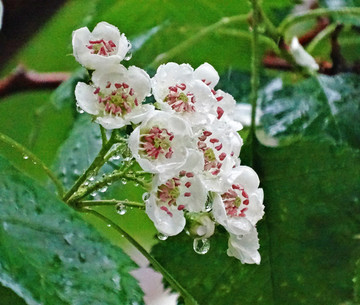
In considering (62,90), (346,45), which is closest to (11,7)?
(62,90)

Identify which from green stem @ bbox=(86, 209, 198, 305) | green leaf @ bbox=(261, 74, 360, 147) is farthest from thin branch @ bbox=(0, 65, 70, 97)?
green stem @ bbox=(86, 209, 198, 305)

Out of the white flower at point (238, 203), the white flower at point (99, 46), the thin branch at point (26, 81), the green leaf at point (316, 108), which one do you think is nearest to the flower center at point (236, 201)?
the white flower at point (238, 203)

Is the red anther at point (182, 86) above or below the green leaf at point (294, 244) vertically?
above

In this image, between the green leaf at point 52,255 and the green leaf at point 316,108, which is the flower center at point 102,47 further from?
the green leaf at point 316,108

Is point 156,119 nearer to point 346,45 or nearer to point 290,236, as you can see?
point 290,236

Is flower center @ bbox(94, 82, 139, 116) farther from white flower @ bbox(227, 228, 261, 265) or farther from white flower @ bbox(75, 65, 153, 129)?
white flower @ bbox(227, 228, 261, 265)

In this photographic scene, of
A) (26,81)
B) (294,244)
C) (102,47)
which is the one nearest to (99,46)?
(102,47)
